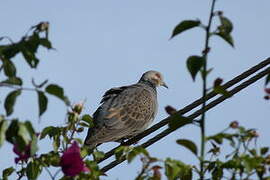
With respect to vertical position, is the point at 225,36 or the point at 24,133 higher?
the point at 225,36

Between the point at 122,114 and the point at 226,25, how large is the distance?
20.8ft

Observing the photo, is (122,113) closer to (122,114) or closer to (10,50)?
(122,114)

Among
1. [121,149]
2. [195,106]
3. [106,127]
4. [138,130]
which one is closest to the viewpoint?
[121,149]

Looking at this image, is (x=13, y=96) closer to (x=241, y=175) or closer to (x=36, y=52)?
(x=36, y=52)

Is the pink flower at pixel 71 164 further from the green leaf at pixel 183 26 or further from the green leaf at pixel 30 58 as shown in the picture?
the green leaf at pixel 183 26

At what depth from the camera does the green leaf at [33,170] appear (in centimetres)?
350

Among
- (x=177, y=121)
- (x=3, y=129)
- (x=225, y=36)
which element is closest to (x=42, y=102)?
(x=3, y=129)

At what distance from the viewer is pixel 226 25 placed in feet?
8.86

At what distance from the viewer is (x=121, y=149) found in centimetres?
381

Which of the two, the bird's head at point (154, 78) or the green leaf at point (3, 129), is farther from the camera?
the bird's head at point (154, 78)

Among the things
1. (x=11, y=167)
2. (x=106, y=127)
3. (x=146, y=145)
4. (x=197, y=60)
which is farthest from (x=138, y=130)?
(x=197, y=60)

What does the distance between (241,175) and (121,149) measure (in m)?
0.97

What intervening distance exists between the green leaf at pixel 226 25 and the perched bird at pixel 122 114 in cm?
550

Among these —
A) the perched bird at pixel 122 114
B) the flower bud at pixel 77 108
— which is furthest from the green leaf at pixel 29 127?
the perched bird at pixel 122 114
